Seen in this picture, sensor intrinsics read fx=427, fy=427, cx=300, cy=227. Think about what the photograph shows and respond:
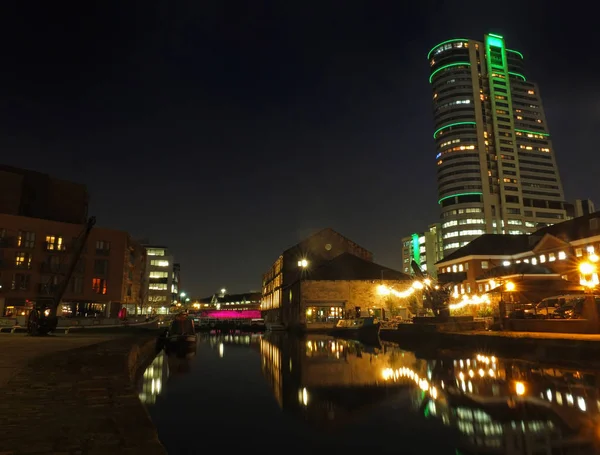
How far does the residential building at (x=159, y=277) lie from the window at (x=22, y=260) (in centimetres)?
7111

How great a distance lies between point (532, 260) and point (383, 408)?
185 feet

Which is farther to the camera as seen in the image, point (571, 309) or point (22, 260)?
point (22, 260)

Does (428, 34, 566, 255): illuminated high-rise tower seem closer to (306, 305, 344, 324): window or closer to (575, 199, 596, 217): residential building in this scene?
(575, 199, 596, 217): residential building

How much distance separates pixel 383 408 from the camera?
43.8ft

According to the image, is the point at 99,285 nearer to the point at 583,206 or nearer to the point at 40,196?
the point at 40,196

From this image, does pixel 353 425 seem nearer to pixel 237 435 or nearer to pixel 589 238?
pixel 237 435

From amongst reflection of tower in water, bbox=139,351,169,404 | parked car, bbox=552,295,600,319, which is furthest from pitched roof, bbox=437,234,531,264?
reflection of tower in water, bbox=139,351,169,404

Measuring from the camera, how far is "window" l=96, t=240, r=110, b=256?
65188 mm

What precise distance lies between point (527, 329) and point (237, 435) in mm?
24296

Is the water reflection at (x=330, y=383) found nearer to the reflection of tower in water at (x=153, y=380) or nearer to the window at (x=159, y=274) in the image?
the reflection of tower in water at (x=153, y=380)

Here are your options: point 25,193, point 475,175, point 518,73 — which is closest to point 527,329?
point 25,193

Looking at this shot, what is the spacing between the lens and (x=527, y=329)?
28578 mm

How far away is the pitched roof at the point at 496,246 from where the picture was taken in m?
67.7

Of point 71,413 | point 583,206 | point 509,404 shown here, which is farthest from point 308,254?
point 583,206
